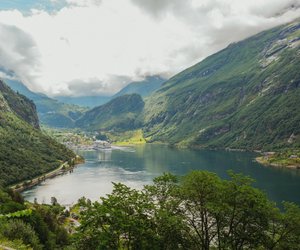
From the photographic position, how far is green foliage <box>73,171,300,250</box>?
35.8m

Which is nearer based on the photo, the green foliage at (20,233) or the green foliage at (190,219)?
the green foliage at (190,219)

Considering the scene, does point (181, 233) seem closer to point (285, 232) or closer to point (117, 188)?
point (117, 188)

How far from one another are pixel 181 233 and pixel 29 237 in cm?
2636

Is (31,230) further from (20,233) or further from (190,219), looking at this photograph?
(190,219)

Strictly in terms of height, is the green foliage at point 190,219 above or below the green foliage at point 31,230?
above

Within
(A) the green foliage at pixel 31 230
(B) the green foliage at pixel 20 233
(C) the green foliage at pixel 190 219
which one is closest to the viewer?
(C) the green foliage at pixel 190 219

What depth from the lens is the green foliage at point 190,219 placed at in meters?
35.8

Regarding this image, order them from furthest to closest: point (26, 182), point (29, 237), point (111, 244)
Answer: point (26, 182) < point (29, 237) < point (111, 244)

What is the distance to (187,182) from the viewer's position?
41031mm

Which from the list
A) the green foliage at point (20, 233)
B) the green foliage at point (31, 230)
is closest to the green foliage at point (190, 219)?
the green foliage at point (31, 230)

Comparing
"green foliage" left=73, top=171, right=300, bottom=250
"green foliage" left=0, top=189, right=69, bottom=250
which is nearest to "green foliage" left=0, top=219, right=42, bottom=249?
"green foliage" left=0, top=189, right=69, bottom=250

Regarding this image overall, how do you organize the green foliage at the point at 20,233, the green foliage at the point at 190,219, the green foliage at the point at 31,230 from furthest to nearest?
the green foliage at the point at 20,233 < the green foliage at the point at 31,230 < the green foliage at the point at 190,219

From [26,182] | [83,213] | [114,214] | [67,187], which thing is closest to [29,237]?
[83,213]

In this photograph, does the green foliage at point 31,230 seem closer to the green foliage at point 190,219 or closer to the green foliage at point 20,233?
the green foliage at point 20,233
